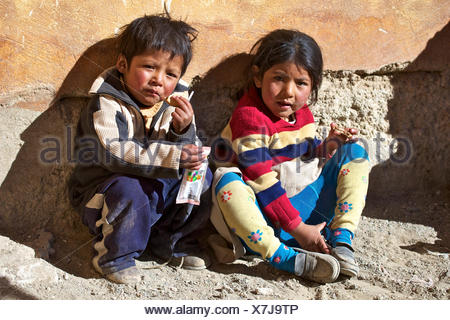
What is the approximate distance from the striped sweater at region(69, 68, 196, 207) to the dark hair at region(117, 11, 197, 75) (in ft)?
0.48

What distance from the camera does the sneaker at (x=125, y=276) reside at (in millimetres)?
2213

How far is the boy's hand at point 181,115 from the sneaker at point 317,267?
75 cm

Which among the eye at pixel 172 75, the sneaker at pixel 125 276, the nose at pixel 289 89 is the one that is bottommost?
the sneaker at pixel 125 276

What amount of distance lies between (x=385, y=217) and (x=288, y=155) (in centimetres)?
74

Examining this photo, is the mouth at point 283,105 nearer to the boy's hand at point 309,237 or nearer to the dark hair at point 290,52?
the dark hair at point 290,52

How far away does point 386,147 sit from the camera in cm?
302

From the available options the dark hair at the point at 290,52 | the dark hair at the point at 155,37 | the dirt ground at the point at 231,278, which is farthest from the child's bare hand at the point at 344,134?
the dark hair at the point at 155,37

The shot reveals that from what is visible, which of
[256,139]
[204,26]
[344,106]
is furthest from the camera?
[344,106]

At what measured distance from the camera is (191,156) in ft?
Answer: 7.40

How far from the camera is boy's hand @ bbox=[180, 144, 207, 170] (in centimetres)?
226

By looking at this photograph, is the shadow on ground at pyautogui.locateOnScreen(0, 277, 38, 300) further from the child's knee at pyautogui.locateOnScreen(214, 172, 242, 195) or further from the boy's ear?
the boy's ear

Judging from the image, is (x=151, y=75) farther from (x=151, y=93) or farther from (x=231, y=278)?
(x=231, y=278)

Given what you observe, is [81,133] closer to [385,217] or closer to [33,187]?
[33,187]

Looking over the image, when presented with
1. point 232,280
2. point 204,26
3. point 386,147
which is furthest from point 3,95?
point 386,147
